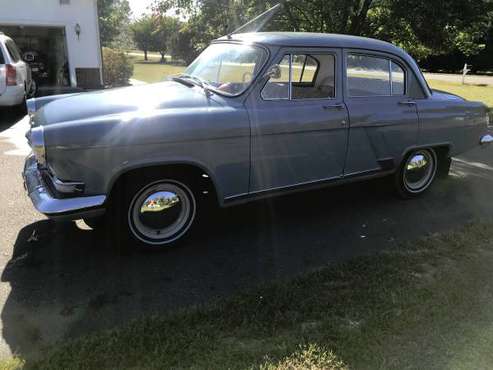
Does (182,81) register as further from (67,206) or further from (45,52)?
(45,52)

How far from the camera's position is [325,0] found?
1038 centimetres

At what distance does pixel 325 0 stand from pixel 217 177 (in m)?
8.11

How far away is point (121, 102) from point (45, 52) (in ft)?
51.0

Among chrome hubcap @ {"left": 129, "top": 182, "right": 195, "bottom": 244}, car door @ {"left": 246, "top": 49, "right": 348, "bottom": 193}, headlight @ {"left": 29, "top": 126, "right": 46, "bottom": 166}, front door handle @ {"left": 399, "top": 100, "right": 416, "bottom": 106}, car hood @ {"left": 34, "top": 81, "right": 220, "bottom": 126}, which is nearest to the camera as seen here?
headlight @ {"left": 29, "top": 126, "right": 46, "bottom": 166}

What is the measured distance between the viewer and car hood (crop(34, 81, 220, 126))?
11.6ft

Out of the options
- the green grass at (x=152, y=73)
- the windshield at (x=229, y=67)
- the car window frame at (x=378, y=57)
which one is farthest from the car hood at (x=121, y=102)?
the green grass at (x=152, y=73)

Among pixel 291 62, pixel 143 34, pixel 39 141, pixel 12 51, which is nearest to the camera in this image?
pixel 39 141

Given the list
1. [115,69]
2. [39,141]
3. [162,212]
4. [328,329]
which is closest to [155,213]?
[162,212]

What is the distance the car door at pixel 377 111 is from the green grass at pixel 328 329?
1.40 m

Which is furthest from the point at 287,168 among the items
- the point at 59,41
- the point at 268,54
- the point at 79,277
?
the point at 59,41

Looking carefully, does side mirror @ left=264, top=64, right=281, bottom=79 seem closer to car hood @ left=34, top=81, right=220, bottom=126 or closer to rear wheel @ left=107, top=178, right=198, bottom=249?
→ car hood @ left=34, top=81, right=220, bottom=126

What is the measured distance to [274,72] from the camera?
13.2 feet

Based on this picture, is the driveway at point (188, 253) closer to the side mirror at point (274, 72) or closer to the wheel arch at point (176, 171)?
the wheel arch at point (176, 171)

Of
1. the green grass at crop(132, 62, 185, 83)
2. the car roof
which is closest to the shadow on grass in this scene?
the car roof
